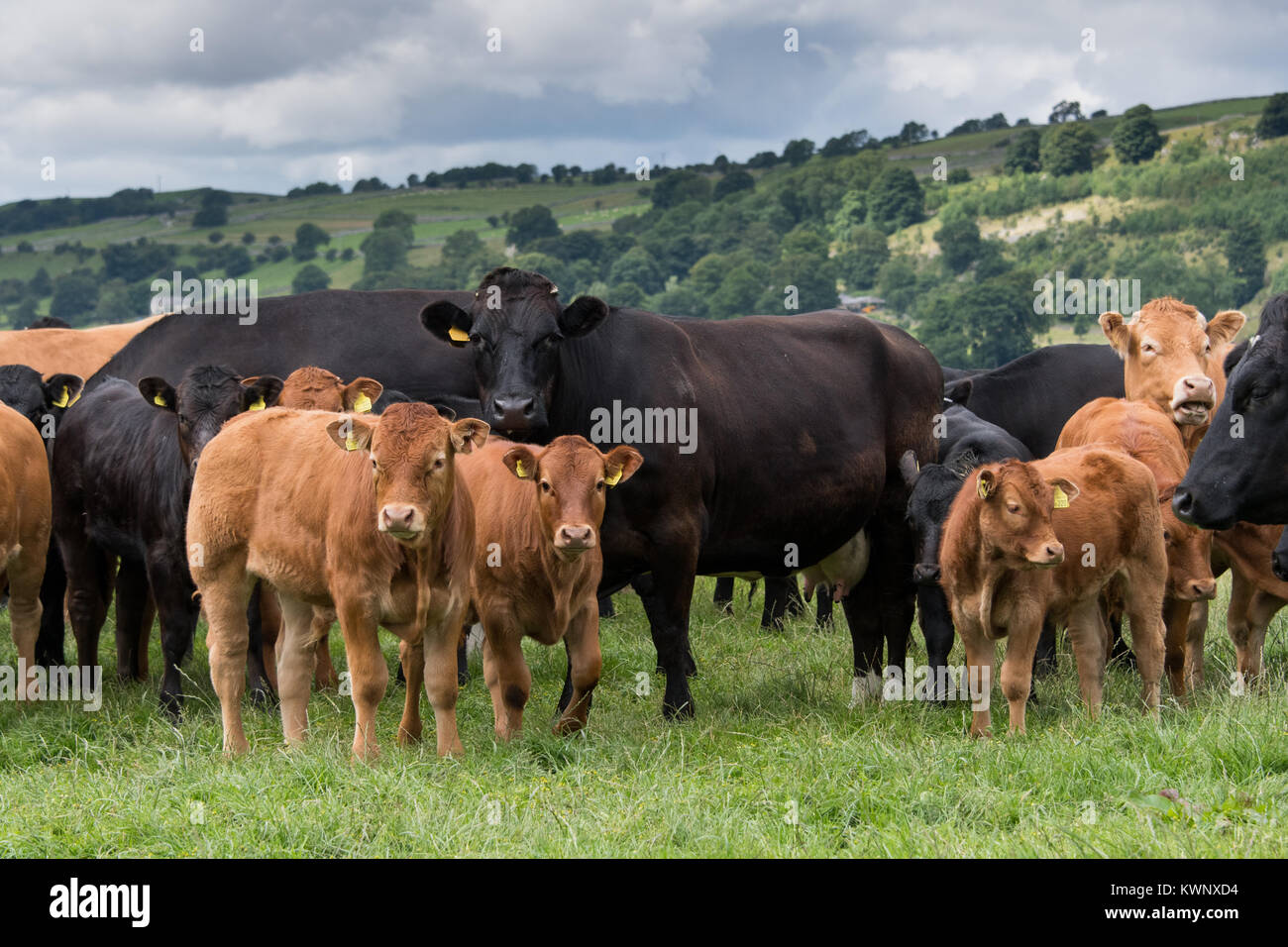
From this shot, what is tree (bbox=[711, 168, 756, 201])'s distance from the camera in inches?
4781

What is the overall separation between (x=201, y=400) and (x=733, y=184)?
4681 inches

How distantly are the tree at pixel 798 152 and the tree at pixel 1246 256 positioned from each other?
5910 cm

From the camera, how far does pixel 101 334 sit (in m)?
13.6

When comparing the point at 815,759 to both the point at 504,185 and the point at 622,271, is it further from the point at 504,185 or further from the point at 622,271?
the point at 504,185

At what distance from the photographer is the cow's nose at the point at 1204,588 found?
7348mm

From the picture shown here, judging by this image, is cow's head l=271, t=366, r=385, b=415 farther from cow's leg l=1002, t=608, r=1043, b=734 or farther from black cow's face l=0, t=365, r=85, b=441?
cow's leg l=1002, t=608, r=1043, b=734

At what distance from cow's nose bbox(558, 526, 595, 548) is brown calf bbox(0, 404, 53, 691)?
387 cm

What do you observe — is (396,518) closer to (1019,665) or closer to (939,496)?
(1019,665)

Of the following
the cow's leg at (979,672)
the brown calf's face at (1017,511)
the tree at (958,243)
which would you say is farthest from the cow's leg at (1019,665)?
the tree at (958,243)

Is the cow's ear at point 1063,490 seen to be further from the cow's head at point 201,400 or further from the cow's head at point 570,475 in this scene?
the cow's head at point 201,400

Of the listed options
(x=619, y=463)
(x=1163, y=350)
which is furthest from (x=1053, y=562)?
(x=1163, y=350)

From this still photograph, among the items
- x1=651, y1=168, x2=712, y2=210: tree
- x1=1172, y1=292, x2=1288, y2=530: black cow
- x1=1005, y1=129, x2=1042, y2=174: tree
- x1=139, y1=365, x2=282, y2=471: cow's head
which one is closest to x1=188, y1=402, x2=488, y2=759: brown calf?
x1=139, y1=365, x2=282, y2=471: cow's head
